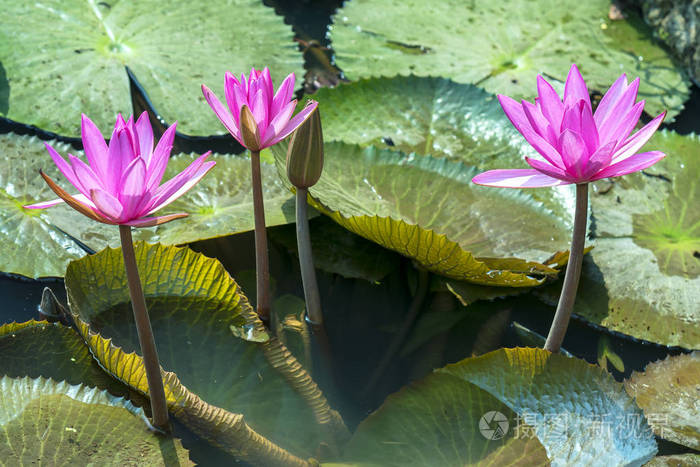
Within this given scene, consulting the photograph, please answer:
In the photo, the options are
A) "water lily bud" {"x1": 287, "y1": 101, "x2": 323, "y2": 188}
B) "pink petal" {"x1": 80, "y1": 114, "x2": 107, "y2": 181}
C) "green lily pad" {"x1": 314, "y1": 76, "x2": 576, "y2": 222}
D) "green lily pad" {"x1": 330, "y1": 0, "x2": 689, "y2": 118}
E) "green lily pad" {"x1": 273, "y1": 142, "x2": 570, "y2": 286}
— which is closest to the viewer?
"pink petal" {"x1": 80, "y1": 114, "x2": 107, "y2": 181}

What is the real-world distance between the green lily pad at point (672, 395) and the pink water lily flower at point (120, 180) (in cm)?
132

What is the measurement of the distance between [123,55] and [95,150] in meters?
1.75

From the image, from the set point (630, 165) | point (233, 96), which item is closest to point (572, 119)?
point (630, 165)

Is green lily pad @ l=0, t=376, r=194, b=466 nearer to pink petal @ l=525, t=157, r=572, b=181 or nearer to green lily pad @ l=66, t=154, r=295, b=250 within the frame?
green lily pad @ l=66, t=154, r=295, b=250

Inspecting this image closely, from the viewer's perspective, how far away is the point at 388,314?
2.09 metres

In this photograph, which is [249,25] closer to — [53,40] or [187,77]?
[187,77]

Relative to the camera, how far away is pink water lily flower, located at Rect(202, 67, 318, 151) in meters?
1.45

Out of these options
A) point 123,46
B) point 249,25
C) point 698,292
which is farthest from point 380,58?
point 698,292

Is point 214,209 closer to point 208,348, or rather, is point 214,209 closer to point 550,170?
point 208,348

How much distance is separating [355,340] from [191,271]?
22.4 inches

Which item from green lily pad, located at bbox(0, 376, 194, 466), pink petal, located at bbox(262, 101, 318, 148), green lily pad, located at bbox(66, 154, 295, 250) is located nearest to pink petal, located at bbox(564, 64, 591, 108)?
pink petal, located at bbox(262, 101, 318, 148)

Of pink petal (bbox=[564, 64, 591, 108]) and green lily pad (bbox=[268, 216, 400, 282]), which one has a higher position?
pink petal (bbox=[564, 64, 591, 108])

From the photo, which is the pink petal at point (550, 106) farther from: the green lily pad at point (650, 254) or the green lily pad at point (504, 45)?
the green lily pad at point (504, 45)

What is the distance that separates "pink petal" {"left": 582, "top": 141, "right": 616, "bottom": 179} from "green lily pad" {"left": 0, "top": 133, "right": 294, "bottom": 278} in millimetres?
1038
